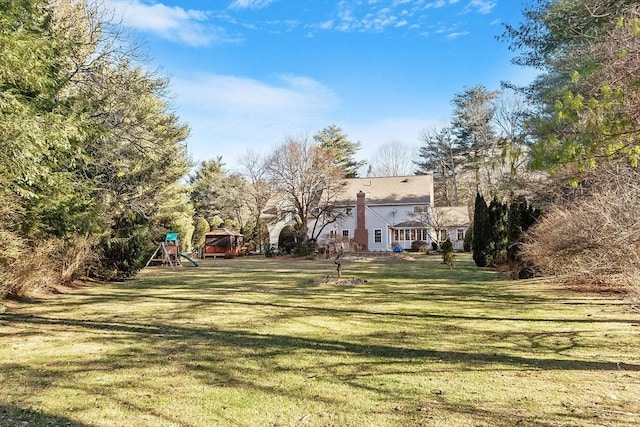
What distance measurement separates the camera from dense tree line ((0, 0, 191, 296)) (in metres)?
5.95

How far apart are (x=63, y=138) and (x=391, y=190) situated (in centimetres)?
3656

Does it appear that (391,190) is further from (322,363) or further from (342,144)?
(322,363)

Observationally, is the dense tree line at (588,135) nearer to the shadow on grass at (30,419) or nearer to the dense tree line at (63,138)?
the shadow on grass at (30,419)

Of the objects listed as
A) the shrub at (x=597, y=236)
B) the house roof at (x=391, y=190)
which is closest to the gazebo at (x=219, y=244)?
→ the house roof at (x=391, y=190)

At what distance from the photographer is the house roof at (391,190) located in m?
39.8

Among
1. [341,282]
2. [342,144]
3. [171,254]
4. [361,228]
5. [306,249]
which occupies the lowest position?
[341,282]

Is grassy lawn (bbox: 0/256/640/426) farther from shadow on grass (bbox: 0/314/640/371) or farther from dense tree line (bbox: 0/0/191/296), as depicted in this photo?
dense tree line (bbox: 0/0/191/296)

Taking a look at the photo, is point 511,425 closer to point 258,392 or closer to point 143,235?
point 258,392

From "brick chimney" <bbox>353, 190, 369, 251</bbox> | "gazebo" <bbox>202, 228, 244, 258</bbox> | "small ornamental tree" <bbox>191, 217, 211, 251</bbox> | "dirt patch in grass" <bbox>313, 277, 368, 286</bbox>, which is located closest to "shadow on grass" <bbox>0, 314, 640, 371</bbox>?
"dirt patch in grass" <bbox>313, 277, 368, 286</bbox>

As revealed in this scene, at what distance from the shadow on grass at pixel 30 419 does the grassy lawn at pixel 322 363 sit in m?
0.02

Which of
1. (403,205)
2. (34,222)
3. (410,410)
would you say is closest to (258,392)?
(410,410)

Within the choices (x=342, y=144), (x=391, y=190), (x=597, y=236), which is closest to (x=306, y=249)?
(x=391, y=190)

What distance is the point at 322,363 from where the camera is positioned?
16.9 feet

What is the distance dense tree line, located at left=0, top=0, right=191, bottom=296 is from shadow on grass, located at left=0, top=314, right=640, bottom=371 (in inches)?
93.9
